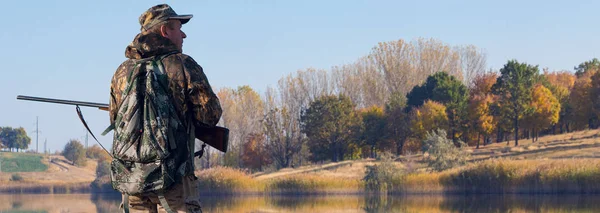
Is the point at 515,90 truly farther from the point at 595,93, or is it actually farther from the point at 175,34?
the point at 175,34

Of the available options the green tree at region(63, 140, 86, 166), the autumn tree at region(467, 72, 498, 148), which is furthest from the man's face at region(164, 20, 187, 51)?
the green tree at region(63, 140, 86, 166)

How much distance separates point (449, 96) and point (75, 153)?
156 feet

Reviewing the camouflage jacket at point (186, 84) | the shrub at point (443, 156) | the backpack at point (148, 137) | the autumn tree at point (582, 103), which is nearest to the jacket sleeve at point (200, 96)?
the camouflage jacket at point (186, 84)

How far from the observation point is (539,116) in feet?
175

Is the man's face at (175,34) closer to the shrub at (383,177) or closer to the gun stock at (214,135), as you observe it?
the gun stock at (214,135)

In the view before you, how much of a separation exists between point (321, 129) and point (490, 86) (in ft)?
37.8

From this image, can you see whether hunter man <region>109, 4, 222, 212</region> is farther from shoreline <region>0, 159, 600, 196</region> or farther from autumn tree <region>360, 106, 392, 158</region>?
autumn tree <region>360, 106, 392, 158</region>

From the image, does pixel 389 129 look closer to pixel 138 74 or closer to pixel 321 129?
pixel 321 129

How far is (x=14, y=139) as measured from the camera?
120312 mm

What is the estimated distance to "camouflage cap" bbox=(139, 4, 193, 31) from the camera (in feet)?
16.2

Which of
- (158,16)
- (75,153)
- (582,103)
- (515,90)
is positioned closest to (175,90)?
(158,16)

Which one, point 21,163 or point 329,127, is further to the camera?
point 21,163

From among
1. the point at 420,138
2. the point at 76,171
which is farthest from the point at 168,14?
the point at 76,171

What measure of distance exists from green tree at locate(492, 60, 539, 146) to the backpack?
Result: 1947 inches
